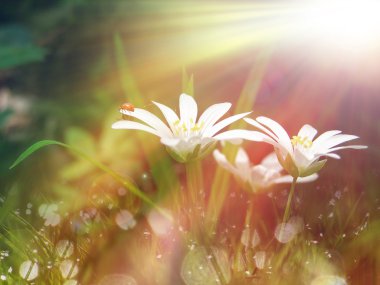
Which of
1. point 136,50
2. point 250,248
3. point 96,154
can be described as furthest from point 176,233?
point 136,50

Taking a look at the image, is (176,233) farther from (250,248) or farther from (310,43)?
(310,43)

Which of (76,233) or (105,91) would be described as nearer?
(76,233)

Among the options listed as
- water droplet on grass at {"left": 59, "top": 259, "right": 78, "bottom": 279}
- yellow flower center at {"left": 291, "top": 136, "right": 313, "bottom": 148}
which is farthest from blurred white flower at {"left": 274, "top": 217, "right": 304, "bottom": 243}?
water droplet on grass at {"left": 59, "top": 259, "right": 78, "bottom": 279}

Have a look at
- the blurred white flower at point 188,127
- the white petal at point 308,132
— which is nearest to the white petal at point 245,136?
the blurred white flower at point 188,127

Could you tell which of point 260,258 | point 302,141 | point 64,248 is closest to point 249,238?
point 260,258

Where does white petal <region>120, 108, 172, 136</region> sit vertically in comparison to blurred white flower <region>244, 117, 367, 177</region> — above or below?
above

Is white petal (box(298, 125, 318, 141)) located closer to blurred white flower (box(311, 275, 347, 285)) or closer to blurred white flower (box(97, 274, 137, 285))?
blurred white flower (box(311, 275, 347, 285))

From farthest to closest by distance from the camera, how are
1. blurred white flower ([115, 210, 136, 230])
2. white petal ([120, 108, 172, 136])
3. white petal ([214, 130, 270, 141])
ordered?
blurred white flower ([115, 210, 136, 230]) → white petal ([120, 108, 172, 136]) → white petal ([214, 130, 270, 141])

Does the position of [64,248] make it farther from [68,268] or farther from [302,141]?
[302,141]

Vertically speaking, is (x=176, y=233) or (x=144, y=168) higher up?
(x=144, y=168)
